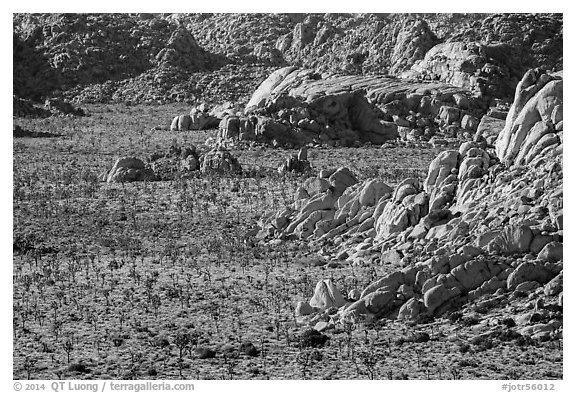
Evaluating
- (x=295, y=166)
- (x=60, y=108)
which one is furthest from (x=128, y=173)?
(x=60, y=108)

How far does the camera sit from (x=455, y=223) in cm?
7181

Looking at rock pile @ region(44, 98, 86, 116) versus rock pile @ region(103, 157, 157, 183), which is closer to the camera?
rock pile @ region(103, 157, 157, 183)

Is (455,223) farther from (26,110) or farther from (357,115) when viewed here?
(26,110)

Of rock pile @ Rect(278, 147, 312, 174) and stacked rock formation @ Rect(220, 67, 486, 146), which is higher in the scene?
stacked rock formation @ Rect(220, 67, 486, 146)

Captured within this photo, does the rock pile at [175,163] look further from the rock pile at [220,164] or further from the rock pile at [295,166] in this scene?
the rock pile at [295,166]

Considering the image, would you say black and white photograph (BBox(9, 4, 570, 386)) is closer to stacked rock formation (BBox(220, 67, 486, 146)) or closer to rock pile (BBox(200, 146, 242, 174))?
rock pile (BBox(200, 146, 242, 174))

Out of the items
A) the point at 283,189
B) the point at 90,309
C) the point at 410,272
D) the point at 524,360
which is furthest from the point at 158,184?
the point at 524,360

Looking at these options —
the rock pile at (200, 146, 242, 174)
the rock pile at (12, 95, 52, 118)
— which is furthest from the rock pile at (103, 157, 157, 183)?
the rock pile at (12, 95, 52, 118)

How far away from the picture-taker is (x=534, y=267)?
63094mm

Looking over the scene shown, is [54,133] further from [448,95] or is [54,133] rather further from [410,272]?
[410,272]

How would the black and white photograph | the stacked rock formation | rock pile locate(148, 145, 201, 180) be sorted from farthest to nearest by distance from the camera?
the stacked rock formation < rock pile locate(148, 145, 201, 180) < the black and white photograph

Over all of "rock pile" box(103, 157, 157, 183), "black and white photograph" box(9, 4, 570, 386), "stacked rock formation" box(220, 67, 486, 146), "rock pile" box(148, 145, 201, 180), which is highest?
"stacked rock formation" box(220, 67, 486, 146)

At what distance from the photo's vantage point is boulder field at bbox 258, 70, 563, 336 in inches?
2473

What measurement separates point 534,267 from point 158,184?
5341 centimetres
